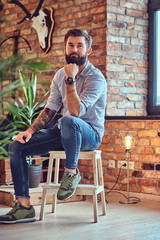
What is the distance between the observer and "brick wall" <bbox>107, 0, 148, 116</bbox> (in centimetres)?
456

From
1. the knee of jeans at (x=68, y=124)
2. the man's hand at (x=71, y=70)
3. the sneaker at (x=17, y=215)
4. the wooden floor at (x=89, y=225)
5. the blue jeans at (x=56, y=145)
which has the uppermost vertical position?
the man's hand at (x=71, y=70)

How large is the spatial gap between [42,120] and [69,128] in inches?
17.0

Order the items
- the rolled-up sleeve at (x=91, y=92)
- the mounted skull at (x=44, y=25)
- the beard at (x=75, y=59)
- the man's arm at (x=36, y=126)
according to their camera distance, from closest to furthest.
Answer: the rolled-up sleeve at (x=91, y=92) → the man's arm at (x=36, y=126) → the beard at (x=75, y=59) → the mounted skull at (x=44, y=25)

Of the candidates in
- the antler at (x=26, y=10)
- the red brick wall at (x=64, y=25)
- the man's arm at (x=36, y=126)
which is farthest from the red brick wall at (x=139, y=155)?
the antler at (x=26, y=10)

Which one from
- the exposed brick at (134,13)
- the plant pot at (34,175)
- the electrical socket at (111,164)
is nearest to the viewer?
the plant pot at (34,175)

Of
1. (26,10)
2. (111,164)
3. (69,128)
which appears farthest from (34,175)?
(26,10)

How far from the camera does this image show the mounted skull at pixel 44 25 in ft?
16.8

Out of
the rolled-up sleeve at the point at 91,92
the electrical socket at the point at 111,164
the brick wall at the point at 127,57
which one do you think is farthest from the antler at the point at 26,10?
the rolled-up sleeve at the point at 91,92

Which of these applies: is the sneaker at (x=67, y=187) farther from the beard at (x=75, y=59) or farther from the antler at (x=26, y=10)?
the antler at (x=26, y=10)

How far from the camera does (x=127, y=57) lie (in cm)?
470

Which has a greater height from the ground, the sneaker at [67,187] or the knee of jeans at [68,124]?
the knee of jeans at [68,124]

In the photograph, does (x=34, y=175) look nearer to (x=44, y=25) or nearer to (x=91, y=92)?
(x=91, y=92)

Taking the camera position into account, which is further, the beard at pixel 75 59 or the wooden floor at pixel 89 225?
the beard at pixel 75 59

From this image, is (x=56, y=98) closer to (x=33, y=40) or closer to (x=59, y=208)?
(x=59, y=208)
